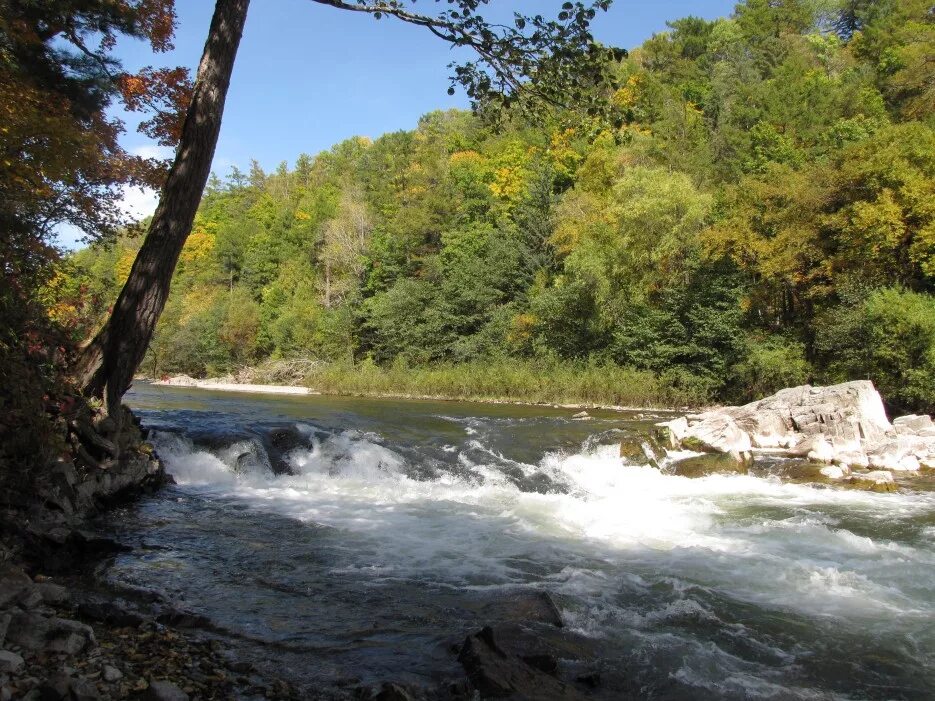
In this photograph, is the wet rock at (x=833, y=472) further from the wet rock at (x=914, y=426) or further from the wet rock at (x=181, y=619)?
the wet rock at (x=181, y=619)

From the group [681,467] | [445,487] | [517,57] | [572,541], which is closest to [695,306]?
[681,467]

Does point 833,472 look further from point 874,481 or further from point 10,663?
point 10,663

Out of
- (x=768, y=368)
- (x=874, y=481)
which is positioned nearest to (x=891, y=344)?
(x=768, y=368)

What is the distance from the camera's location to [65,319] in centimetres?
976

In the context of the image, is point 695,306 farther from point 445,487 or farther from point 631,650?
point 631,650

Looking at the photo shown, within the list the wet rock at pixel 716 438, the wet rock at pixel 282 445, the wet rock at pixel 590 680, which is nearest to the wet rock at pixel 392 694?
the wet rock at pixel 590 680

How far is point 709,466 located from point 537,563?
910 cm

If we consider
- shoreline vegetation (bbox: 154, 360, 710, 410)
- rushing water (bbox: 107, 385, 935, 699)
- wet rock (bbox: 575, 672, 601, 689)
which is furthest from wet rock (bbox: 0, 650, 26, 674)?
shoreline vegetation (bbox: 154, 360, 710, 410)

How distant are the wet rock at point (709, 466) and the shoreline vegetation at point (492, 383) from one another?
50.4 feet

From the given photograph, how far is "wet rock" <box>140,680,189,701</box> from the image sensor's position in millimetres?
3541

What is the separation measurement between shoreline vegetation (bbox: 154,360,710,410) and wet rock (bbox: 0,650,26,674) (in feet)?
95.0

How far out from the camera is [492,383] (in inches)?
1442

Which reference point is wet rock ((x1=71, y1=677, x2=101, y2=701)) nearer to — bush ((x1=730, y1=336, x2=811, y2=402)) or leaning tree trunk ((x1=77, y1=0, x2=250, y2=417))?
leaning tree trunk ((x1=77, y1=0, x2=250, y2=417))

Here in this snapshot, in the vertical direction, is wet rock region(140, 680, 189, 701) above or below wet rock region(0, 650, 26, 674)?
below
